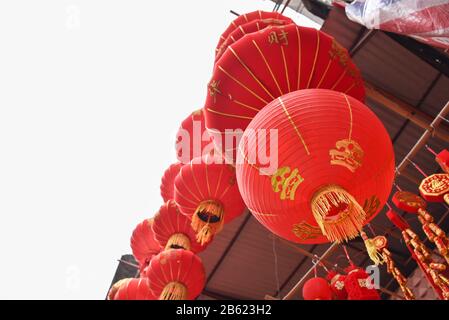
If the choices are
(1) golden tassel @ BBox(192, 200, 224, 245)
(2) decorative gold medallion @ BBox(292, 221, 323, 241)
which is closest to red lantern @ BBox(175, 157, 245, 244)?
(1) golden tassel @ BBox(192, 200, 224, 245)

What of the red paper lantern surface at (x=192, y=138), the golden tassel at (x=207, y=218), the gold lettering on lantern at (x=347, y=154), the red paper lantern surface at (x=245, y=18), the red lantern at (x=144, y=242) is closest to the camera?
the gold lettering on lantern at (x=347, y=154)

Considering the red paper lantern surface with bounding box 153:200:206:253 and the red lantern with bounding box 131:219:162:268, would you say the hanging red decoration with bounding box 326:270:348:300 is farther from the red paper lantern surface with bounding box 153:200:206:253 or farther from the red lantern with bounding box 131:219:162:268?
the red lantern with bounding box 131:219:162:268

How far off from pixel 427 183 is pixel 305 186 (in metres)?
1.99

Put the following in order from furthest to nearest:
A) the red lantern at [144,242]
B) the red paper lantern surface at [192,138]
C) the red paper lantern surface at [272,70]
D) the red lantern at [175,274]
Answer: the red lantern at [144,242], the red paper lantern surface at [192,138], the red lantern at [175,274], the red paper lantern surface at [272,70]

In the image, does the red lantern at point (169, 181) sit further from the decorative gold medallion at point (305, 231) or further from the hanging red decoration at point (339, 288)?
the decorative gold medallion at point (305, 231)

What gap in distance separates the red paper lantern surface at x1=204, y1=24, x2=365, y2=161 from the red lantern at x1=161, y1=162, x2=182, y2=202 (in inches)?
102

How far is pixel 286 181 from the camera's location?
194cm

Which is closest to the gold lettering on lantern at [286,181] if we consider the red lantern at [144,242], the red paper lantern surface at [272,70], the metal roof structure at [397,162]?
the red paper lantern surface at [272,70]

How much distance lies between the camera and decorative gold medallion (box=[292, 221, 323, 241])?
84.0 inches

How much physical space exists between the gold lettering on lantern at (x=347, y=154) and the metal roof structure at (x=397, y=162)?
260cm

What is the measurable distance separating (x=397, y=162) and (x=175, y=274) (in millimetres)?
3685

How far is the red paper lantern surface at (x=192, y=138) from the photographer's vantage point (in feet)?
14.7
